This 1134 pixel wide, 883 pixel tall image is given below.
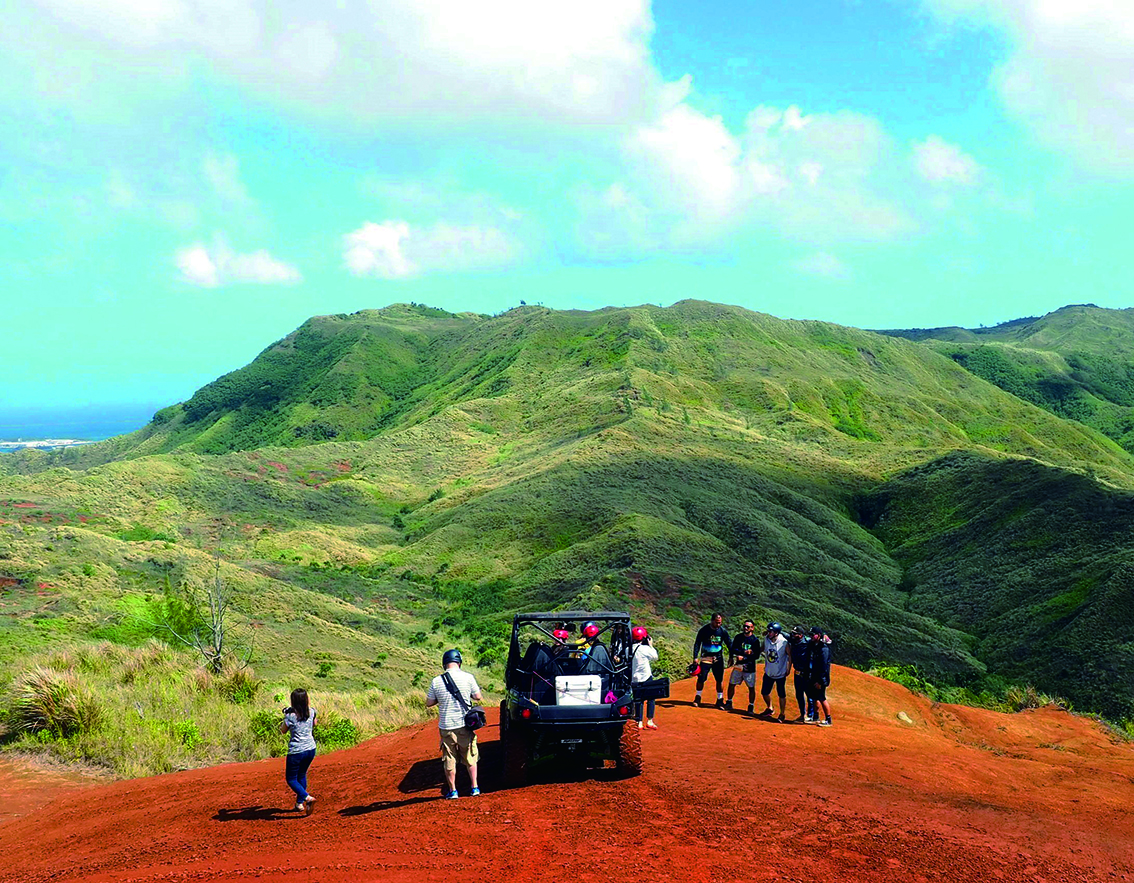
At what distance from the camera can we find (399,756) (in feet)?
46.5

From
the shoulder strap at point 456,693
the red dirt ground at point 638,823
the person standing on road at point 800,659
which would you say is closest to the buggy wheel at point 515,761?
the red dirt ground at point 638,823

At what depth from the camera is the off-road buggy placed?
37.0 ft

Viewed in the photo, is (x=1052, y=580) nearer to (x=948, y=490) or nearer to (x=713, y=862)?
(x=948, y=490)

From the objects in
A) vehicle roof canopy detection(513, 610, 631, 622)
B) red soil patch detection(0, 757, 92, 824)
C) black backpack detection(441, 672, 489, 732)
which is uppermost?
vehicle roof canopy detection(513, 610, 631, 622)

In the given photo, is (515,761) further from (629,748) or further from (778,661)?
(778,661)

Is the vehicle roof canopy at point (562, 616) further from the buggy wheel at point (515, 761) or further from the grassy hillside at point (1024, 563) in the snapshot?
the grassy hillside at point (1024, 563)

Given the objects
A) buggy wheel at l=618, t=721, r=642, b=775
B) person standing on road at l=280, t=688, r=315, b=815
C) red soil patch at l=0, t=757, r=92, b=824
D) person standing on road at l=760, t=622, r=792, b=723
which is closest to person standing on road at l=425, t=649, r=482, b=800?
person standing on road at l=280, t=688, r=315, b=815

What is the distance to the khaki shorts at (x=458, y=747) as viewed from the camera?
35.7ft

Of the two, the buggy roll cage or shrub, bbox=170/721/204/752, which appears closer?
the buggy roll cage

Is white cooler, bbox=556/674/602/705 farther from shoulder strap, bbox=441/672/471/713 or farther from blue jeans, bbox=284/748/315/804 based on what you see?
blue jeans, bbox=284/748/315/804

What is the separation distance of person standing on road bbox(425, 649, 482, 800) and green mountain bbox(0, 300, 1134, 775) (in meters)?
13.8

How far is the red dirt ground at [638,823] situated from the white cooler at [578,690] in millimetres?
1103

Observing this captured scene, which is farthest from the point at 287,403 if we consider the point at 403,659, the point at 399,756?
the point at 399,756

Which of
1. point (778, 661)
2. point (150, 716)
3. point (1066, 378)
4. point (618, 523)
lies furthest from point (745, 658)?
point (1066, 378)
